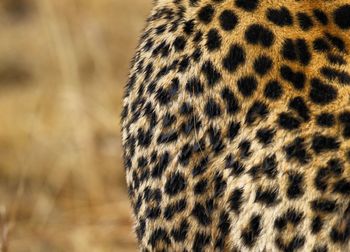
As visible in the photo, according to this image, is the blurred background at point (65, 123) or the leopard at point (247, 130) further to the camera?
the blurred background at point (65, 123)

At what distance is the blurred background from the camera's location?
18.6 ft

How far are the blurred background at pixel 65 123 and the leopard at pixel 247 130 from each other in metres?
2.23

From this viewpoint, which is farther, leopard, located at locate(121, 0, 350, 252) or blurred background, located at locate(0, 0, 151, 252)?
blurred background, located at locate(0, 0, 151, 252)

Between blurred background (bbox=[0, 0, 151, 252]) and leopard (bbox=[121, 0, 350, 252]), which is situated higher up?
leopard (bbox=[121, 0, 350, 252])

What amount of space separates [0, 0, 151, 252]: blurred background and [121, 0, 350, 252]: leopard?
7.32 feet

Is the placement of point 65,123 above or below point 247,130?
below

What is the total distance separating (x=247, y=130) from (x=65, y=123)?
4182mm

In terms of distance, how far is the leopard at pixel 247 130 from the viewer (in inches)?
90.6

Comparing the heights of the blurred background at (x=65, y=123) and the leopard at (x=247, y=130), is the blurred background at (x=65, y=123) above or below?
below

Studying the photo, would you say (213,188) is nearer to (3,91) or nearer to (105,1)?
(3,91)

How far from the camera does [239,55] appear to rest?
2.43 m

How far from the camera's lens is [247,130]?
239cm

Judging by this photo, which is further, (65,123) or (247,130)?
(65,123)

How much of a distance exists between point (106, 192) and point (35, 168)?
520 mm
